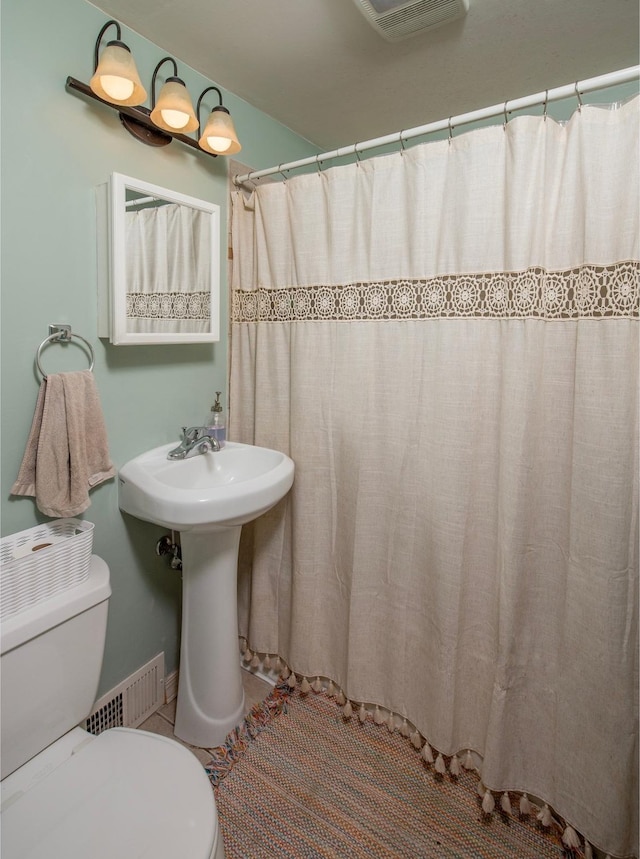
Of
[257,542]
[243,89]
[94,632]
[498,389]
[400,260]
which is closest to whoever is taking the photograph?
[94,632]

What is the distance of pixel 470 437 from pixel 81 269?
4.05 feet

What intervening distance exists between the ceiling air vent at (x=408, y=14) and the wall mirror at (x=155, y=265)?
71 cm

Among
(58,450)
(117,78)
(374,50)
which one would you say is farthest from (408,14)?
(58,450)

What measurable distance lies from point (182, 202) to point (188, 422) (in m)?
0.76

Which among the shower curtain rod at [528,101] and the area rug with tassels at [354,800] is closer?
the shower curtain rod at [528,101]

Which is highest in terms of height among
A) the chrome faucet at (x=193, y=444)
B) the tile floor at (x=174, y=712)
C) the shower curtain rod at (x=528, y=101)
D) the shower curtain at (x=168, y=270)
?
the shower curtain rod at (x=528, y=101)

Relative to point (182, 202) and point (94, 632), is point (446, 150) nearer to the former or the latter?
point (182, 202)

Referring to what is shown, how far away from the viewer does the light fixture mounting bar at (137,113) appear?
4.16ft

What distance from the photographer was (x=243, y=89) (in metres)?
1.75

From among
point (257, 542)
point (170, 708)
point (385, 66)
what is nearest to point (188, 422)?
point (257, 542)

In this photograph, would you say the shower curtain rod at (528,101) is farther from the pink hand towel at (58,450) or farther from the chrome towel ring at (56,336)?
the pink hand towel at (58,450)

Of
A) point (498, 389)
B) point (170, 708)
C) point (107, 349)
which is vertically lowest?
point (170, 708)

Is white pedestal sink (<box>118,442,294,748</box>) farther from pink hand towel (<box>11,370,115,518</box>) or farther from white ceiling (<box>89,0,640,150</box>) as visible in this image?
white ceiling (<box>89,0,640,150</box>)

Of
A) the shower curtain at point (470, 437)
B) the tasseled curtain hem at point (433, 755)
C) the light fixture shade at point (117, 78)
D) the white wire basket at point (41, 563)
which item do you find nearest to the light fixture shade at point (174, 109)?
the light fixture shade at point (117, 78)
